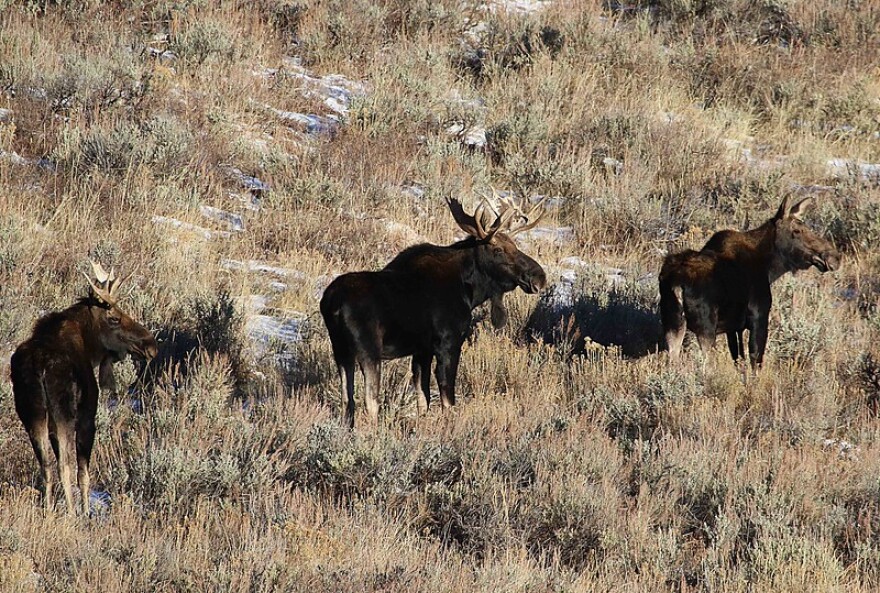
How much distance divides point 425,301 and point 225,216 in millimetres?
4488

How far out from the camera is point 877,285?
12.4 m

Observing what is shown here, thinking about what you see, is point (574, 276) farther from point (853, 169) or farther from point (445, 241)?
point (853, 169)

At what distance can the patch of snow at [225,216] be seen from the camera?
12.6 m

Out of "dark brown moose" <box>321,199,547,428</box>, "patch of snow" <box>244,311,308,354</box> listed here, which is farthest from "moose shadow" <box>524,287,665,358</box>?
"patch of snow" <box>244,311,308,354</box>

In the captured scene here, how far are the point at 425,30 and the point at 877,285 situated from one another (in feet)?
26.6

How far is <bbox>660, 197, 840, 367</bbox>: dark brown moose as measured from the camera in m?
9.55

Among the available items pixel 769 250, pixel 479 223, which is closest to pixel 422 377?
pixel 479 223

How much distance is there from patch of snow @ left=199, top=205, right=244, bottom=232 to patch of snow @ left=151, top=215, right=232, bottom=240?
255mm

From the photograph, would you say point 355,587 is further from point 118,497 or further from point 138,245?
point 138,245

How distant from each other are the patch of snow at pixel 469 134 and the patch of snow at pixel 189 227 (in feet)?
13.4

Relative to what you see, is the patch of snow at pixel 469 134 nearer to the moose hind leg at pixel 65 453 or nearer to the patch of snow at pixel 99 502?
the patch of snow at pixel 99 502

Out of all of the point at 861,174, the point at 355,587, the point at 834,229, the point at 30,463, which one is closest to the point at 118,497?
the point at 30,463

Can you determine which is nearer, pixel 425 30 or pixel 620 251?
pixel 620 251

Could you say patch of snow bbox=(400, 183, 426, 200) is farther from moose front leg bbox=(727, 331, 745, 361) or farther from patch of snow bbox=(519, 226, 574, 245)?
moose front leg bbox=(727, 331, 745, 361)
